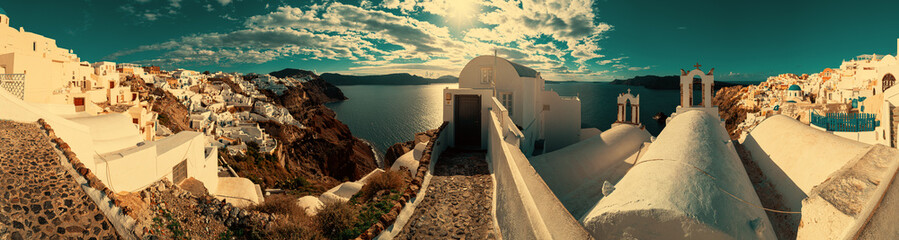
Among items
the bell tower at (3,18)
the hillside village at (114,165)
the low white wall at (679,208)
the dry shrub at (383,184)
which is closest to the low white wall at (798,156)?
the low white wall at (679,208)

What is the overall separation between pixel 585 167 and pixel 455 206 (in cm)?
433

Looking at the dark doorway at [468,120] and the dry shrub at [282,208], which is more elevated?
the dark doorway at [468,120]

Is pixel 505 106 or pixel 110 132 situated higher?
pixel 505 106

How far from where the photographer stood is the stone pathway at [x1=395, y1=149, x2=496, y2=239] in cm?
610

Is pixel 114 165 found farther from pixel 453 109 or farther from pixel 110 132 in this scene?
pixel 453 109

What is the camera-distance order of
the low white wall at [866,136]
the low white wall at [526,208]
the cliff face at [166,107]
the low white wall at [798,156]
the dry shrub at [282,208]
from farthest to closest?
the cliff face at [166,107], the low white wall at [866,136], the dry shrub at [282,208], the low white wall at [798,156], the low white wall at [526,208]

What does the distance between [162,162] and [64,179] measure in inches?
198

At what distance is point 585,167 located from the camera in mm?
9602

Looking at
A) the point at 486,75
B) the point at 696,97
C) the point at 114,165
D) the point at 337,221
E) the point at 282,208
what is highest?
the point at 696,97

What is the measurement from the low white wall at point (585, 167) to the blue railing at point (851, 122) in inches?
286

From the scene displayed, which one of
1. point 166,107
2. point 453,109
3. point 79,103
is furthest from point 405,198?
point 166,107

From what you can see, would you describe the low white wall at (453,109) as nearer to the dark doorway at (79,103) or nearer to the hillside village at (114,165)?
the hillside village at (114,165)

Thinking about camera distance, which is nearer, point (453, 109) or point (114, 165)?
point (114, 165)

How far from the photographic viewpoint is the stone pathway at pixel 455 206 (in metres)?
6.10
